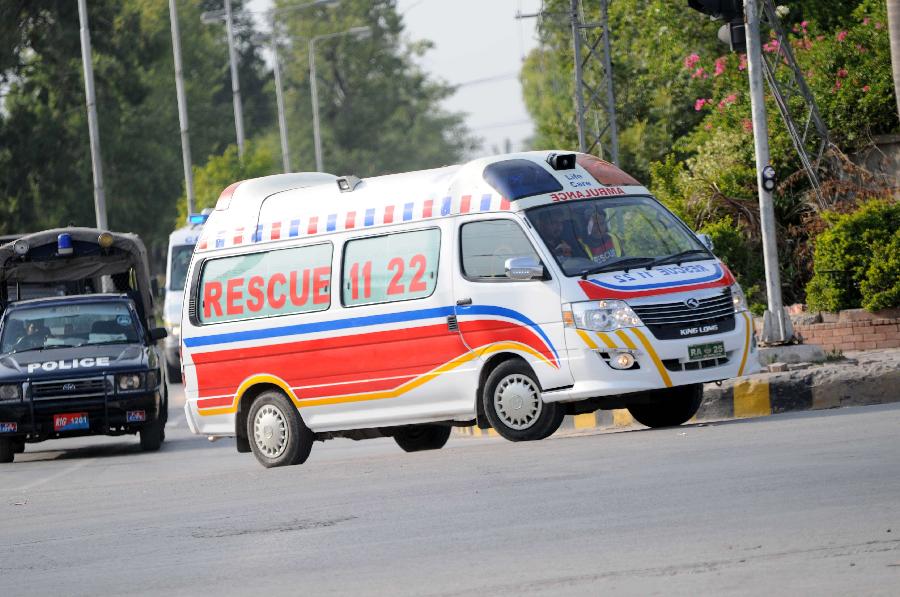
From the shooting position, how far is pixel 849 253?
19.7m

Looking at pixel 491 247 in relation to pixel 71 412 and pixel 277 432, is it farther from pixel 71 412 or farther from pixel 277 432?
pixel 71 412

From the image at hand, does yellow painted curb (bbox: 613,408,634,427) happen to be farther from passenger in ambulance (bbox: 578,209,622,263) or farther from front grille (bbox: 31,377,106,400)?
front grille (bbox: 31,377,106,400)

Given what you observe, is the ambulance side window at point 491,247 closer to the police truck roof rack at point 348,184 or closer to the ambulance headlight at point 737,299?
the police truck roof rack at point 348,184

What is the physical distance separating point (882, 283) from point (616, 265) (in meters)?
5.96

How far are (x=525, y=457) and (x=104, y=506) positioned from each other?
3091 mm

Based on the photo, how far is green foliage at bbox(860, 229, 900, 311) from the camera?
1886cm

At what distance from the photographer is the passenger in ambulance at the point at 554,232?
14.1 metres

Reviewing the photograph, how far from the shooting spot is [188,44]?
101m

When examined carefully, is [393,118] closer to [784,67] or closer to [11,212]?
[11,212]

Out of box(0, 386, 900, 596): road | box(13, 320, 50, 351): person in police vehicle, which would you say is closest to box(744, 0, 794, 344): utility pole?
box(0, 386, 900, 596): road

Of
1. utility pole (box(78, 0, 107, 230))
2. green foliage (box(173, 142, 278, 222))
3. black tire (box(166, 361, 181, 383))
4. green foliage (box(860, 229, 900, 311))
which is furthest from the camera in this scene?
green foliage (box(173, 142, 278, 222))

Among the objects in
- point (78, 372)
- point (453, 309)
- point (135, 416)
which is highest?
point (453, 309)

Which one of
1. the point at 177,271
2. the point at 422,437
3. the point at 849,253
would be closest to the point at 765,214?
the point at 849,253

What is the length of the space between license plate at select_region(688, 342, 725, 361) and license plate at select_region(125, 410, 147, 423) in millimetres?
7712
